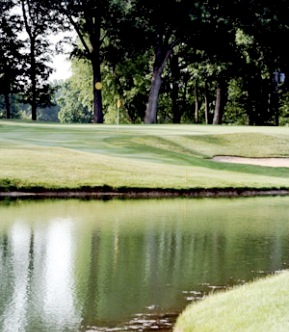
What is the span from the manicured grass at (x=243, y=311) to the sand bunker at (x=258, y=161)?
2756cm

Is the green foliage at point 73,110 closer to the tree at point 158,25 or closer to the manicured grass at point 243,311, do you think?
the tree at point 158,25

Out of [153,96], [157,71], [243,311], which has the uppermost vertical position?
[157,71]

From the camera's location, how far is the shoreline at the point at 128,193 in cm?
2655

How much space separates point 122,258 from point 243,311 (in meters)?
5.74

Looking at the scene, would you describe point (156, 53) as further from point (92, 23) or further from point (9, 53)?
point (9, 53)

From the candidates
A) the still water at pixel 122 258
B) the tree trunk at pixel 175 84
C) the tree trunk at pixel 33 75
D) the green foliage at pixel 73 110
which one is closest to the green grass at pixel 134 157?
the still water at pixel 122 258

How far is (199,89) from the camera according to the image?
84500 millimetres

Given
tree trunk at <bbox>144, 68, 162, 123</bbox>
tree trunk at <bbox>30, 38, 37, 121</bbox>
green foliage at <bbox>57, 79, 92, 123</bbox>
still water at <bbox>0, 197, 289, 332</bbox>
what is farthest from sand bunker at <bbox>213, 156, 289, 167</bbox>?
green foliage at <bbox>57, 79, 92, 123</bbox>

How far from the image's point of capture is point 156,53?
63.0 metres

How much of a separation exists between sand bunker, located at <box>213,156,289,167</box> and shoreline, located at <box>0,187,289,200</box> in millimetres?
8998

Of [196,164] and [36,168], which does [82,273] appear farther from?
[196,164]

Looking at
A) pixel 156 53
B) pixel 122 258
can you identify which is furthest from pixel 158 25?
pixel 122 258

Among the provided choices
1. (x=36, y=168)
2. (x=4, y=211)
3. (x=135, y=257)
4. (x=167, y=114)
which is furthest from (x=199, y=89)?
(x=135, y=257)

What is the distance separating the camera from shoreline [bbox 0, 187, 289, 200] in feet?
87.1
